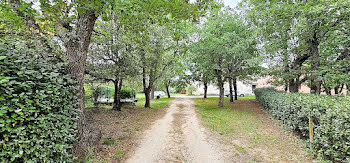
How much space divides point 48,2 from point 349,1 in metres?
10.2

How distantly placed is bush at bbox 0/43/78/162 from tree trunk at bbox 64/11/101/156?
27.9 inches

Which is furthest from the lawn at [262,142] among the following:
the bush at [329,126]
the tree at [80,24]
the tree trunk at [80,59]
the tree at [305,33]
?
the tree at [80,24]

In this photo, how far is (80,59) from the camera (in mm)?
3938

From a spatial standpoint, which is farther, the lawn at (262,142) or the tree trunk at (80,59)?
the lawn at (262,142)

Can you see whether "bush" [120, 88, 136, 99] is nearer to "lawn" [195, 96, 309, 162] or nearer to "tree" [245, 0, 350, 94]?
"lawn" [195, 96, 309, 162]

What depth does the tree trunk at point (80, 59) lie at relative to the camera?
12.4 ft

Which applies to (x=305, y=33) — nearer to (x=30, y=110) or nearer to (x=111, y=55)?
(x=111, y=55)

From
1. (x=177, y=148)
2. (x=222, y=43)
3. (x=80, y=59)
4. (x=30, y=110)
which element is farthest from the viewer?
(x=222, y=43)

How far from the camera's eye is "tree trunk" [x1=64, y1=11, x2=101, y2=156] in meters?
3.77

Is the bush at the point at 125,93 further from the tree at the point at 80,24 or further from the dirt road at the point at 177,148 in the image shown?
the tree at the point at 80,24

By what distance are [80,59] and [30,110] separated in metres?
1.99

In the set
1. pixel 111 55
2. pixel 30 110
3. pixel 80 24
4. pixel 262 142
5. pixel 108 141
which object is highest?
pixel 111 55

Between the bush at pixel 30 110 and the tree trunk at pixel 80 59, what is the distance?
71 cm

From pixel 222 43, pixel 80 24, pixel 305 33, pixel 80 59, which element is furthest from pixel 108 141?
pixel 305 33
